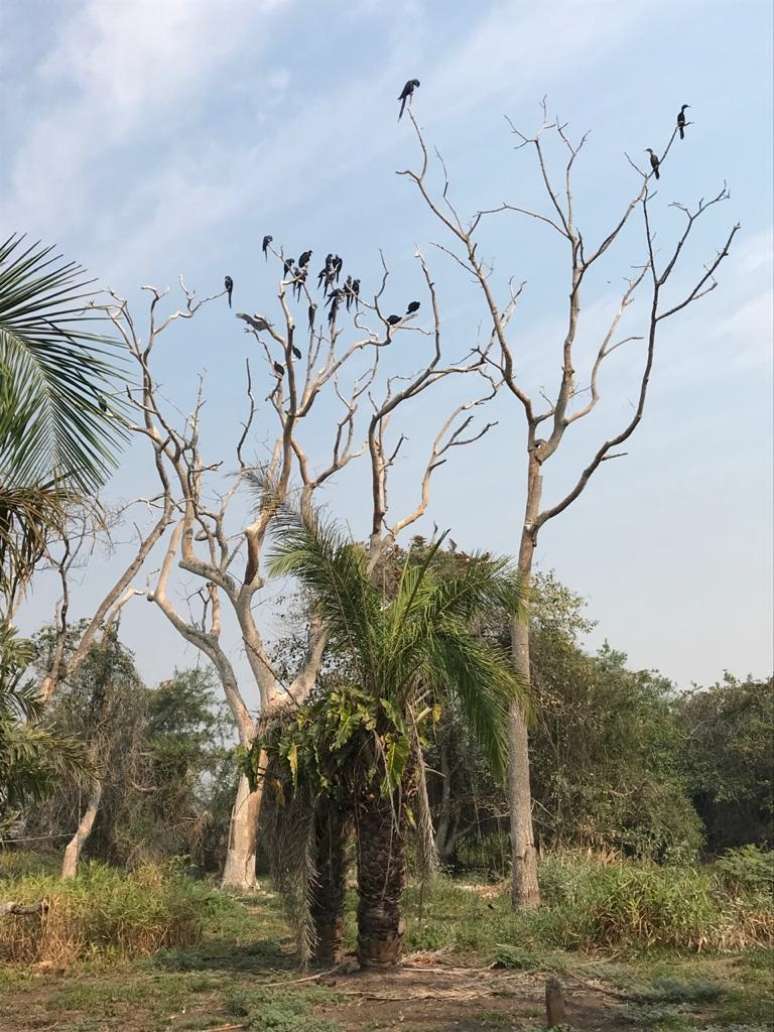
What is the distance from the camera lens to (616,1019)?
8633 millimetres

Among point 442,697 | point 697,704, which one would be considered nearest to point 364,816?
point 442,697

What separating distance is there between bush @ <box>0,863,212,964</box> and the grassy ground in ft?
0.78

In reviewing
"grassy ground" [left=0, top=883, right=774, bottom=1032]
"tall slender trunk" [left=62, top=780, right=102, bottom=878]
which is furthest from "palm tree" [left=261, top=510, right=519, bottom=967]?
"tall slender trunk" [left=62, top=780, right=102, bottom=878]

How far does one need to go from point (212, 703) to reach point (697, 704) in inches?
558

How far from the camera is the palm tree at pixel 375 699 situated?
10.6 meters

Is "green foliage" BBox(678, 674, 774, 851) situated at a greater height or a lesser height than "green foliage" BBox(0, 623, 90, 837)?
greater

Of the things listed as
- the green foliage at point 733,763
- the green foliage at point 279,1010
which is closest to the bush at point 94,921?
the green foliage at point 279,1010

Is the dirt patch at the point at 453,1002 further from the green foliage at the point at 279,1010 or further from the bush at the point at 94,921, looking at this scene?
the bush at the point at 94,921

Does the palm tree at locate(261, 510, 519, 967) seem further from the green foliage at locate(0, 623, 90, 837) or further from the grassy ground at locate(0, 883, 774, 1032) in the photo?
the green foliage at locate(0, 623, 90, 837)

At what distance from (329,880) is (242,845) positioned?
11.9 m

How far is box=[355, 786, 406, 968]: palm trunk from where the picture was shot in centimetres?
1070

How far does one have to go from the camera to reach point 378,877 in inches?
423

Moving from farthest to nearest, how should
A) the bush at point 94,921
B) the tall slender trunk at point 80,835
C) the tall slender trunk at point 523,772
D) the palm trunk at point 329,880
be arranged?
the tall slender trunk at point 80,835, the tall slender trunk at point 523,772, the bush at point 94,921, the palm trunk at point 329,880

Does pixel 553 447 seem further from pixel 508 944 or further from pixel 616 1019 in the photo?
pixel 616 1019
